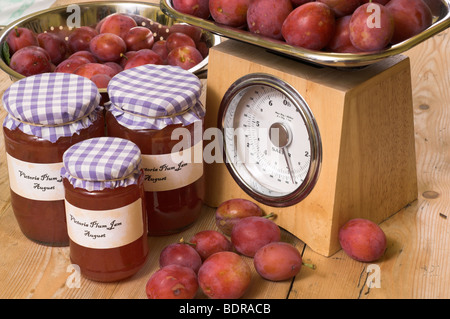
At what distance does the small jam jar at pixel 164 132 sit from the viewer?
1.19 metres

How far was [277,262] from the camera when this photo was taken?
3.77 ft

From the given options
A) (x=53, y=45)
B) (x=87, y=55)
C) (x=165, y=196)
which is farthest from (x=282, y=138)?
(x=53, y=45)

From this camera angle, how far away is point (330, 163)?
118 centimetres

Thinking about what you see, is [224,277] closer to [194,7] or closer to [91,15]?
[194,7]

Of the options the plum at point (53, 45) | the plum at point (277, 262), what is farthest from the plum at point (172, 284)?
the plum at point (53, 45)

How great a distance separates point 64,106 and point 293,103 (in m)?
0.38

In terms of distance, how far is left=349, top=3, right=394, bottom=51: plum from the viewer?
41.4 inches

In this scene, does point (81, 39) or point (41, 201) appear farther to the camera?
point (81, 39)

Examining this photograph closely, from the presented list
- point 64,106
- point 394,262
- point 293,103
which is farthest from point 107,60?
point 394,262

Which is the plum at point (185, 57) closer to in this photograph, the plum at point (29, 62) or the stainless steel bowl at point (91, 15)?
the stainless steel bowl at point (91, 15)

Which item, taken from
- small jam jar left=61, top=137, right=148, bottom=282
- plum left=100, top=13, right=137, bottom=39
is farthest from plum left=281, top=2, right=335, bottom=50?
plum left=100, top=13, right=137, bottom=39

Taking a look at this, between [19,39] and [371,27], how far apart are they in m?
0.88

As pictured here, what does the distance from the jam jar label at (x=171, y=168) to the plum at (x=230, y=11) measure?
22 centimetres

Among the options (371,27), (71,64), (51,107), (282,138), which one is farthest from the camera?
(71,64)
